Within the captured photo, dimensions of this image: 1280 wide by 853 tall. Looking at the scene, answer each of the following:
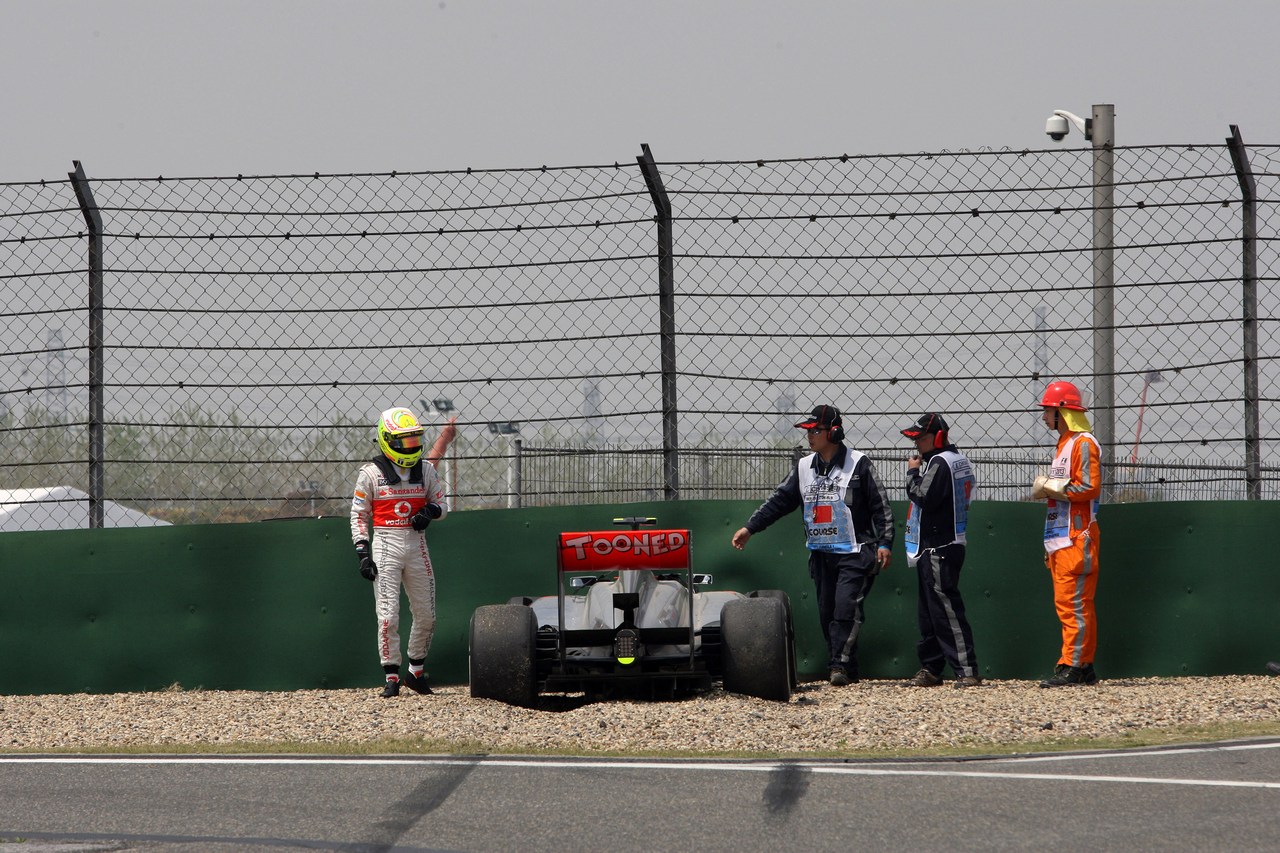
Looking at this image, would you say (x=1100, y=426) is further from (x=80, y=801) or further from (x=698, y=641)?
(x=80, y=801)

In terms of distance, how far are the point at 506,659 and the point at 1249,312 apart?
5.03 metres

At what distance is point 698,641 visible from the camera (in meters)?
8.80

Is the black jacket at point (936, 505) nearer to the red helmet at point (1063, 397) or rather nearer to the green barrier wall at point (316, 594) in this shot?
the green barrier wall at point (316, 594)

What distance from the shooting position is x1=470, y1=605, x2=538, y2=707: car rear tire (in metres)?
8.62

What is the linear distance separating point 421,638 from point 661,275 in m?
2.70

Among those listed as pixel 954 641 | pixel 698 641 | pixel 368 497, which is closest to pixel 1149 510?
pixel 954 641

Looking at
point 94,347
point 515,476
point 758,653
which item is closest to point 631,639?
point 758,653

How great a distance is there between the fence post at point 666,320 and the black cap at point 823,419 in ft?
2.63

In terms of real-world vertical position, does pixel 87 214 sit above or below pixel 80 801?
above

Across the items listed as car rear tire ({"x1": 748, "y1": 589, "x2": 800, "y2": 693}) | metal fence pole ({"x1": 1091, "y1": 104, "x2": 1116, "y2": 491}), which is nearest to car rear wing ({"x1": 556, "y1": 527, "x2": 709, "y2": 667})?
car rear tire ({"x1": 748, "y1": 589, "x2": 800, "y2": 693})

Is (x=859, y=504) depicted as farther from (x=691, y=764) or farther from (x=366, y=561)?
(x=691, y=764)

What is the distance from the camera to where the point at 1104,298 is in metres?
9.97

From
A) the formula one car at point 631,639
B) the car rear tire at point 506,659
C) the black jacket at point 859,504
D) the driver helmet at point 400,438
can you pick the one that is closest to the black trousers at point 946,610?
the black jacket at point 859,504

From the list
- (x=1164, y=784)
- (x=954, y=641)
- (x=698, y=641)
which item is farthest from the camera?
(x=954, y=641)
